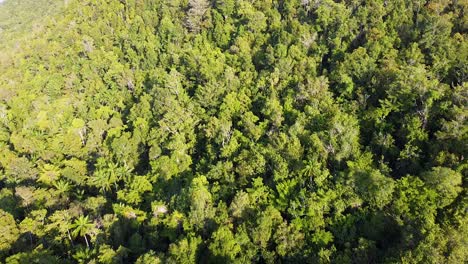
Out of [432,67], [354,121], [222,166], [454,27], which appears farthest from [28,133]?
[454,27]

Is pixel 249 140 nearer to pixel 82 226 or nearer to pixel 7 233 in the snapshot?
pixel 82 226

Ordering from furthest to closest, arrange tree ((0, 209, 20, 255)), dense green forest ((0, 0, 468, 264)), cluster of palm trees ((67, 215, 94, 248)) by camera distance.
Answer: cluster of palm trees ((67, 215, 94, 248)) < tree ((0, 209, 20, 255)) < dense green forest ((0, 0, 468, 264))

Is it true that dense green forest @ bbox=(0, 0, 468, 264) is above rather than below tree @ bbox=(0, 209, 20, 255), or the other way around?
above

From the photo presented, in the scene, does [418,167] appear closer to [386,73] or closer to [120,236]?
[386,73]

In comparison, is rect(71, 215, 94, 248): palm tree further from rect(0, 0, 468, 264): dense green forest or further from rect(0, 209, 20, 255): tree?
rect(0, 209, 20, 255): tree

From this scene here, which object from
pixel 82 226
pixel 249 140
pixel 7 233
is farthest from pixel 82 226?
pixel 249 140

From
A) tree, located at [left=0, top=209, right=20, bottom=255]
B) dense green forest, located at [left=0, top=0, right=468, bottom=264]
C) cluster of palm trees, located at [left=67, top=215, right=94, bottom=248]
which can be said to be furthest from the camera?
cluster of palm trees, located at [left=67, top=215, right=94, bottom=248]

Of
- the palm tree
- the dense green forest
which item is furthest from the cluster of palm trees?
the dense green forest
